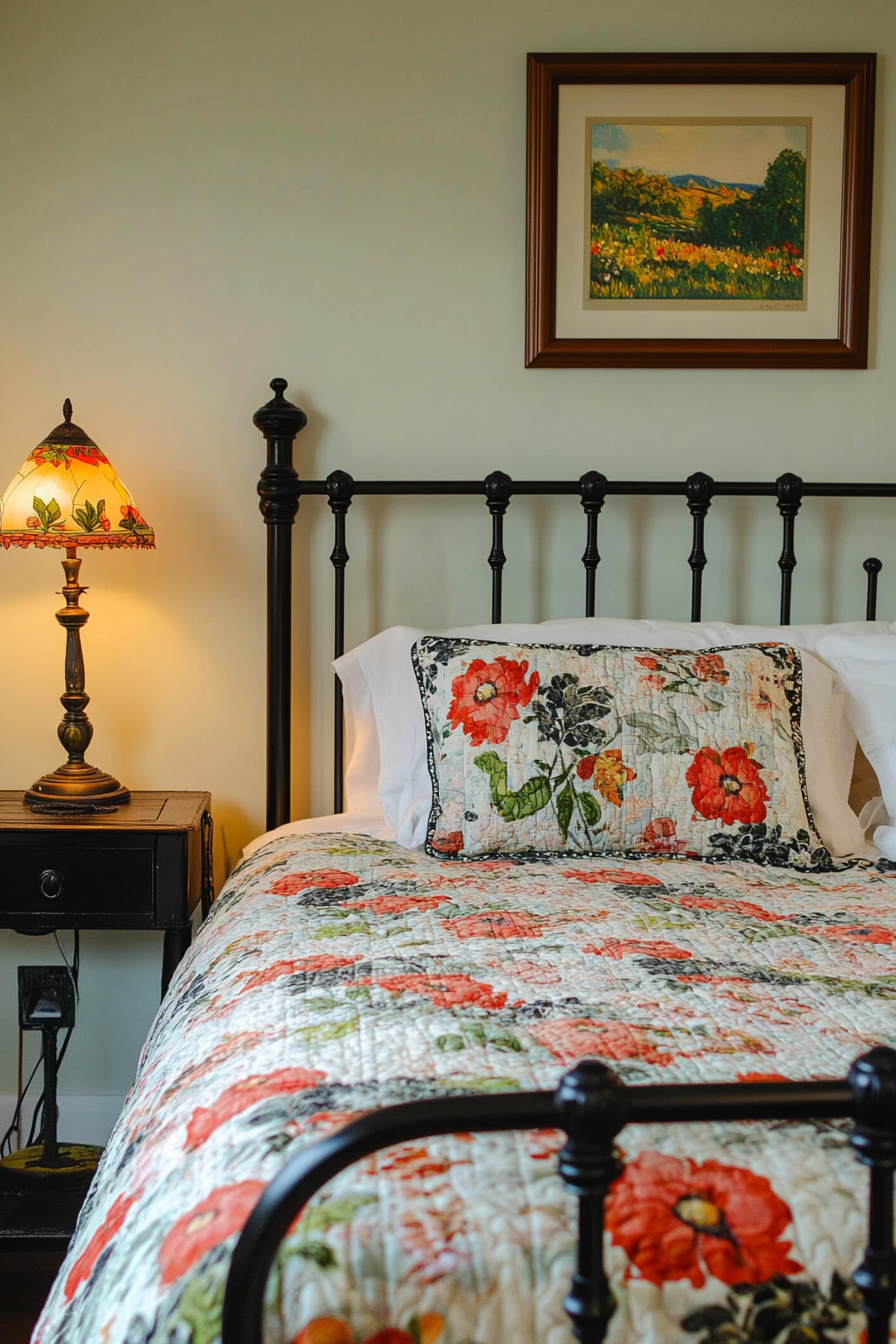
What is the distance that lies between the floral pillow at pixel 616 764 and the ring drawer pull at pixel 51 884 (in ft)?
2.10

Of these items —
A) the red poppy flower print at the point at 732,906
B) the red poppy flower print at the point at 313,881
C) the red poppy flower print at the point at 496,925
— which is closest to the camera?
the red poppy flower print at the point at 496,925

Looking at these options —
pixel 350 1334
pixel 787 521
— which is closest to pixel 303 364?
pixel 787 521

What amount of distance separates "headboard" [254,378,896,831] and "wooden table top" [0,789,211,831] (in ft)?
0.60

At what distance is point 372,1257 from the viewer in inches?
25.1

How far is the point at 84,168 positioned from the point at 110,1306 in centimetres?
203

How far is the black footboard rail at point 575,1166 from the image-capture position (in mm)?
543

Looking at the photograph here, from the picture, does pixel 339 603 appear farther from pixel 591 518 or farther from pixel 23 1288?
pixel 23 1288

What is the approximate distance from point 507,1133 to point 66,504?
1431 millimetres

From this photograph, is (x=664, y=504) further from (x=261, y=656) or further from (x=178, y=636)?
(x=178, y=636)

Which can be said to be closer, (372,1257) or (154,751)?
(372,1257)

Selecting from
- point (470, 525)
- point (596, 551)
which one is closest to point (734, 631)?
point (596, 551)

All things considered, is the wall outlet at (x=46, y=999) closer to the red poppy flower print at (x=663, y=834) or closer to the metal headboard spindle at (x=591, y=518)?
the red poppy flower print at (x=663, y=834)

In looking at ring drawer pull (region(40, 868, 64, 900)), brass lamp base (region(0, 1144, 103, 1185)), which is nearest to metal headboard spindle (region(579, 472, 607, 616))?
ring drawer pull (region(40, 868, 64, 900))

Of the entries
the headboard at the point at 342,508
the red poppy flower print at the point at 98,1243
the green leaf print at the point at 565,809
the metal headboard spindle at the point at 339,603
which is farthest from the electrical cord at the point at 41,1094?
the red poppy flower print at the point at 98,1243
